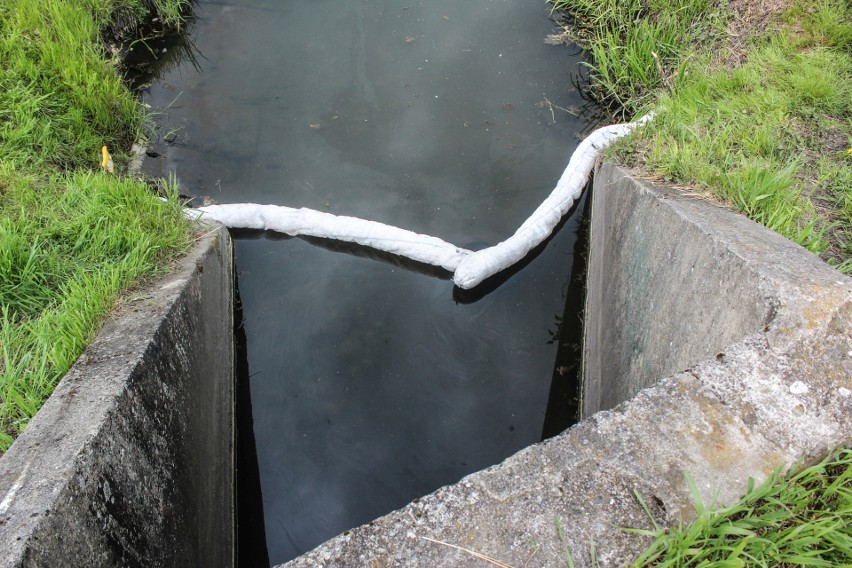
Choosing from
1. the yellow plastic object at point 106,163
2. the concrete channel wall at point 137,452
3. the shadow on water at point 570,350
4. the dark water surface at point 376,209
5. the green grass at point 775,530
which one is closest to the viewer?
the green grass at point 775,530

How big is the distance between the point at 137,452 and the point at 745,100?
3.74 meters

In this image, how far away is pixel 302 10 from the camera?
17.3ft

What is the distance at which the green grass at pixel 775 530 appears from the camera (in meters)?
1.60

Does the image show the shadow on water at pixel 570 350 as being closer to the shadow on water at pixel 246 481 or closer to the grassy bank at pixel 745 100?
the grassy bank at pixel 745 100

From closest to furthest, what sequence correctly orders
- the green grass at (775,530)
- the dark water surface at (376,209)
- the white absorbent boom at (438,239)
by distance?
the green grass at (775,530) → the dark water surface at (376,209) → the white absorbent boom at (438,239)

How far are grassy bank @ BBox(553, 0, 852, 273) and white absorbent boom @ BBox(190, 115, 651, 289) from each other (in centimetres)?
38

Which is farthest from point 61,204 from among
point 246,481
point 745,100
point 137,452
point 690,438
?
point 745,100

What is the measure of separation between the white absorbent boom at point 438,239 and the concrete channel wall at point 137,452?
2.13 feet

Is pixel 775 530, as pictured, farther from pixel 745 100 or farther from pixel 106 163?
pixel 106 163

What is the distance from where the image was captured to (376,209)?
4141 millimetres

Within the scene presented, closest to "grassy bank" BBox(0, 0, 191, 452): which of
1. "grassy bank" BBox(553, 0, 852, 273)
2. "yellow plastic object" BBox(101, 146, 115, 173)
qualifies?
"yellow plastic object" BBox(101, 146, 115, 173)

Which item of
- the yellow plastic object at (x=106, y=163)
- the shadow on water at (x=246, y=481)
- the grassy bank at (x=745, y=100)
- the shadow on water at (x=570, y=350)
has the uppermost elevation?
the grassy bank at (x=745, y=100)

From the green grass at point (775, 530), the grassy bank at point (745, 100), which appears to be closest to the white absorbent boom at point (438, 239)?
the grassy bank at point (745, 100)

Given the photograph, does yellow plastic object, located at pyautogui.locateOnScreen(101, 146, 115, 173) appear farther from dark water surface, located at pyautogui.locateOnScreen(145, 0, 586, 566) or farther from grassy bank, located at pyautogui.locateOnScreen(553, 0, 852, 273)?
grassy bank, located at pyautogui.locateOnScreen(553, 0, 852, 273)
